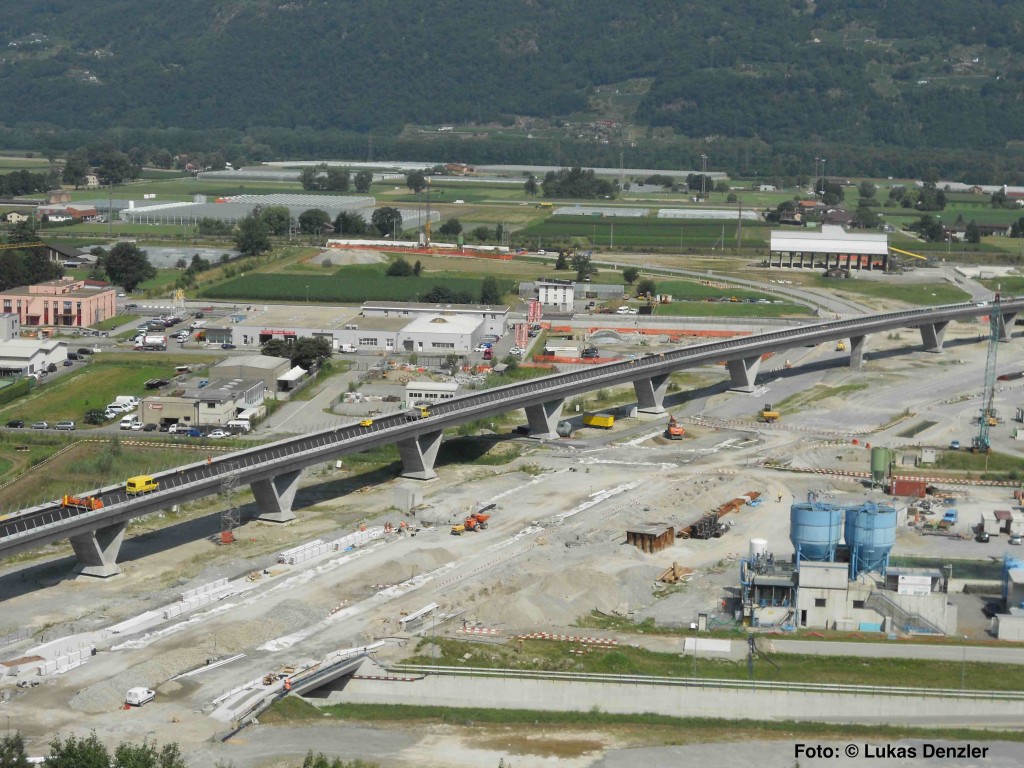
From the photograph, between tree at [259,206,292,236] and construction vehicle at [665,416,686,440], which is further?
tree at [259,206,292,236]

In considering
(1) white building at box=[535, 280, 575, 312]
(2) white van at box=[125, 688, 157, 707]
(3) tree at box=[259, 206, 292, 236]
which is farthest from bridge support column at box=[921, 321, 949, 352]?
(3) tree at box=[259, 206, 292, 236]

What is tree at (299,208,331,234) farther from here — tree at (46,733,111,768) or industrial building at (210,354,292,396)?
tree at (46,733,111,768)

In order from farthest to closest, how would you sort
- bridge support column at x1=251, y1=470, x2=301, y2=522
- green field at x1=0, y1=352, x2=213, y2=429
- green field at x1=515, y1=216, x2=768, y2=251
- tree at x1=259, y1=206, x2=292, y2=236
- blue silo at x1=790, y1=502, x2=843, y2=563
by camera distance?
tree at x1=259, y1=206, x2=292, y2=236, green field at x1=515, y1=216, x2=768, y2=251, green field at x1=0, y1=352, x2=213, y2=429, bridge support column at x1=251, y1=470, x2=301, y2=522, blue silo at x1=790, y1=502, x2=843, y2=563

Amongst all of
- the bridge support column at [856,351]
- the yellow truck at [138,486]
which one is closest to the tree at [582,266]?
the bridge support column at [856,351]

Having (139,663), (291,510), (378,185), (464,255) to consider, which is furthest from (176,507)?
(378,185)

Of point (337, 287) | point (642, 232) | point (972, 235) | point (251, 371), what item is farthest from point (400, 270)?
point (972, 235)

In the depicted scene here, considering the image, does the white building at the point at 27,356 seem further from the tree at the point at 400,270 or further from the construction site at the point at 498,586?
the tree at the point at 400,270
